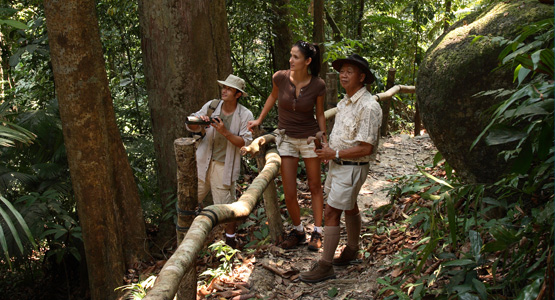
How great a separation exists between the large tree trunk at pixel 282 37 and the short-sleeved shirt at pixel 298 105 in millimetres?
4045

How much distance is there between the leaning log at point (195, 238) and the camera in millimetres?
2113

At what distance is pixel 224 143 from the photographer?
4.92 metres

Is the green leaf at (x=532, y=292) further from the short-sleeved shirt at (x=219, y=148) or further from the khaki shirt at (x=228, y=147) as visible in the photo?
Answer: the short-sleeved shirt at (x=219, y=148)

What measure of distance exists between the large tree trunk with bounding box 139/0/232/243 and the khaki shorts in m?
2.21

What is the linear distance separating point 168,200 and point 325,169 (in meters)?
2.67

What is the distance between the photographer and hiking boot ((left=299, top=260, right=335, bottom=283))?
4133mm

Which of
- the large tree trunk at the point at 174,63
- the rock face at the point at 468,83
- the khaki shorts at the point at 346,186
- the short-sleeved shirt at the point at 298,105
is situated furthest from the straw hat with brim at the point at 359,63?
the large tree trunk at the point at 174,63

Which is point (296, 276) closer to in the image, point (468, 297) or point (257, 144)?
point (257, 144)

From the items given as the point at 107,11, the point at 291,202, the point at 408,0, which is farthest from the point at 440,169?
the point at 408,0

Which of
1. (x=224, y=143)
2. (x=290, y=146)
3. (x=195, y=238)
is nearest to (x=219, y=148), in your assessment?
(x=224, y=143)

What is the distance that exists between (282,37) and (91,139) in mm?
5043

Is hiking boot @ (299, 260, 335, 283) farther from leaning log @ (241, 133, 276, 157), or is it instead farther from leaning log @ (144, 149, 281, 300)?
leaning log @ (241, 133, 276, 157)

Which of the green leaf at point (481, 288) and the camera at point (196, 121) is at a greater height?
the camera at point (196, 121)

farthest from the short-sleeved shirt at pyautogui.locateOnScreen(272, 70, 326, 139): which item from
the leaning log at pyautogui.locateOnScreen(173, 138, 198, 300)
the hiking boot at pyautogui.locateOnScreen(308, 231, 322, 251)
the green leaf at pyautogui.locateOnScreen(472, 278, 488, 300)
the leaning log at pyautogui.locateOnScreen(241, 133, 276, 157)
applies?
the green leaf at pyautogui.locateOnScreen(472, 278, 488, 300)
